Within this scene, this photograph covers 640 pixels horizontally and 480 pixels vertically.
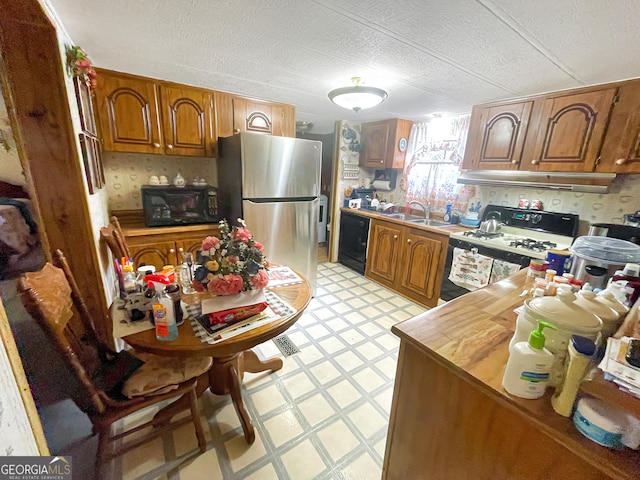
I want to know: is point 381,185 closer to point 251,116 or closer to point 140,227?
point 251,116

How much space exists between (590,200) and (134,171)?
4.24 m

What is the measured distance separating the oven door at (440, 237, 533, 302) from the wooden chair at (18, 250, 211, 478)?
89.6 inches

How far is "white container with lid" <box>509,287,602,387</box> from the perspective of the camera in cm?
67

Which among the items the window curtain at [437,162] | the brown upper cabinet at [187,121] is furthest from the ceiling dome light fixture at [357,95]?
the window curtain at [437,162]

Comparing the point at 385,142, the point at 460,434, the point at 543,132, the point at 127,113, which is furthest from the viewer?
the point at 385,142

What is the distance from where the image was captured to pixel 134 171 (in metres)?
2.65

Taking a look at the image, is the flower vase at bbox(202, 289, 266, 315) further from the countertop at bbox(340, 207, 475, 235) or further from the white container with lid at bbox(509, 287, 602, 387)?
the countertop at bbox(340, 207, 475, 235)

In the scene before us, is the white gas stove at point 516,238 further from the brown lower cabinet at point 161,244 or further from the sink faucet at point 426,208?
the brown lower cabinet at point 161,244

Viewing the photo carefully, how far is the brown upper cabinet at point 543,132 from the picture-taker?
187 cm

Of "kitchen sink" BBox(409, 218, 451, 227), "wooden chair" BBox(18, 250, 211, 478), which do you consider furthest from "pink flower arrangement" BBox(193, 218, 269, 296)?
"kitchen sink" BBox(409, 218, 451, 227)

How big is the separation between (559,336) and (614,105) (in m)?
2.15

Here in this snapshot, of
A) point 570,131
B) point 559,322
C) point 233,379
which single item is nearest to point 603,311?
point 559,322

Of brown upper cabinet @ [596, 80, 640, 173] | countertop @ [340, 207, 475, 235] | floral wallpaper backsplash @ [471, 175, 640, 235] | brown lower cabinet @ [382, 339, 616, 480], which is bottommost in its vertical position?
brown lower cabinet @ [382, 339, 616, 480]

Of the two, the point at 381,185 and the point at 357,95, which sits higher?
the point at 357,95
